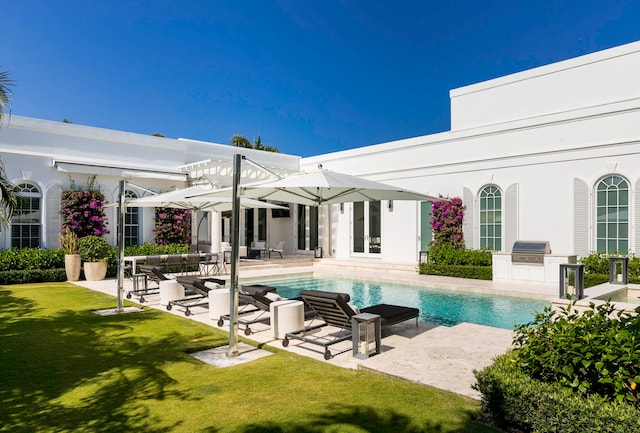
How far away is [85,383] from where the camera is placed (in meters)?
5.09

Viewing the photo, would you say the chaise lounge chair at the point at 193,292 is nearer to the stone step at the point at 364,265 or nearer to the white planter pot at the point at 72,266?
the white planter pot at the point at 72,266

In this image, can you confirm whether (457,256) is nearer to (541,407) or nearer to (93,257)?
(541,407)

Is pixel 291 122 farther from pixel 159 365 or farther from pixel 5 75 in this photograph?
pixel 159 365

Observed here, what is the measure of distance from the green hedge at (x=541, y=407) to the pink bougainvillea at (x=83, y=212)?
51.3ft

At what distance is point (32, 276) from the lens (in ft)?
45.2

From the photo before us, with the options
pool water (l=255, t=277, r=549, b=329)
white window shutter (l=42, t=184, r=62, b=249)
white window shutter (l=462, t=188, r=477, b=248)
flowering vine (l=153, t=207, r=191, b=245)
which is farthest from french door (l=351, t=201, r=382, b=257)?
white window shutter (l=42, t=184, r=62, b=249)

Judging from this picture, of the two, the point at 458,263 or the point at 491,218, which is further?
the point at 491,218

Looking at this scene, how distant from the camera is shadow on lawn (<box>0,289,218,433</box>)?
4.15 m

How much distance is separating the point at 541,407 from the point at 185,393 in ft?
12.0

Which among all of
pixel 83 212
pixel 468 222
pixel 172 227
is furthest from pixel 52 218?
pixel 468 222

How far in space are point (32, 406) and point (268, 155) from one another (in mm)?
19414

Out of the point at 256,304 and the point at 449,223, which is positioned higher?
the point at 449,223

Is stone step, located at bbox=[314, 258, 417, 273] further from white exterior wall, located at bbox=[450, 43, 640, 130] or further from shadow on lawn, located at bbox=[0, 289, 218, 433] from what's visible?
shadow on lawn, located at bbox=[0, 289, 218, 433]

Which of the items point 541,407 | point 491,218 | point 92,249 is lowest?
point 541,407
